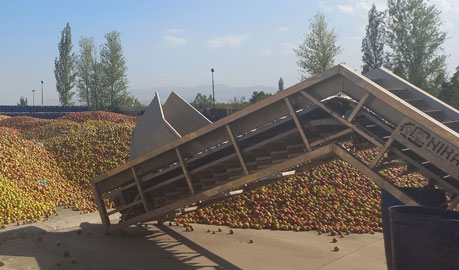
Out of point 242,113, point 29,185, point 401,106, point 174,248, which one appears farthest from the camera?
point 29,185

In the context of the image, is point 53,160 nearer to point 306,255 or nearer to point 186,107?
point 186,107

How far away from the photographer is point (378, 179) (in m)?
5.04

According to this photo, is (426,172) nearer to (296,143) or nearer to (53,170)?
(296,143)

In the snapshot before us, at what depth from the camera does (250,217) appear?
9.39 metres

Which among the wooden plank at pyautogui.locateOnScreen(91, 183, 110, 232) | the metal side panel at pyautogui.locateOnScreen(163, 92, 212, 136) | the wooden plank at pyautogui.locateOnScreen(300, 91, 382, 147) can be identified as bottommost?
the wooden plank at pyautogui.locateOnScreen(91, 183, 110, 232)

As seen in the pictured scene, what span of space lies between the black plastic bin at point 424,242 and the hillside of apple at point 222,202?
460 centimetres

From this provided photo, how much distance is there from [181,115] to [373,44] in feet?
125

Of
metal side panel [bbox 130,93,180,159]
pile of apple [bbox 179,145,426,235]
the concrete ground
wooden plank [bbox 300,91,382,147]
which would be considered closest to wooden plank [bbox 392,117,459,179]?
wooden plank [bbox 300,91,382,147]

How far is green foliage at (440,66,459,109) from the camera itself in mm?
30281

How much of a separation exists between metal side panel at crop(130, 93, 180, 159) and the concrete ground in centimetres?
170

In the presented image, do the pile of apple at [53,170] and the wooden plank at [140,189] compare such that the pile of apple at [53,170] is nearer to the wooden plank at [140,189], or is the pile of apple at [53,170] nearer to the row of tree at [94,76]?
the wooden plank at [140,189]

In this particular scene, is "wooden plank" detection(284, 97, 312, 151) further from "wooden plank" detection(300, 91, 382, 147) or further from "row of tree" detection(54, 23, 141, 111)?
"row of tree" detection(54, 23, 141, 111)

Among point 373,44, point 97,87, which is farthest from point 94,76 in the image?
point 373,44

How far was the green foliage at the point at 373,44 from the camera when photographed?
136 feet
